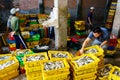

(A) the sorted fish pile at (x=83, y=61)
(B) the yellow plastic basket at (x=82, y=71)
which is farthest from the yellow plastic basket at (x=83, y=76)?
(A) the sorted fish pile at (x=83, y=61)

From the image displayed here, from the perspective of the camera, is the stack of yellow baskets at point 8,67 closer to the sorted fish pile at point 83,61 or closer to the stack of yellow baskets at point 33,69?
the stack of yellow baskets at point 33,69

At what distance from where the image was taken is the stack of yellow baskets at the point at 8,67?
7.10m

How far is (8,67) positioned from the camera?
716cm

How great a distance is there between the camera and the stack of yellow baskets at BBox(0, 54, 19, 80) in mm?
7102

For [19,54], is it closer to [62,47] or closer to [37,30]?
[62,47]

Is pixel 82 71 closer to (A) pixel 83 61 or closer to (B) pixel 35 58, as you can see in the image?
(A) pixel 83 61

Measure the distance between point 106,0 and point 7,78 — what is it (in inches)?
395

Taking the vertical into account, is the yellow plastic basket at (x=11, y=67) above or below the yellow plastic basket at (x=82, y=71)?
below

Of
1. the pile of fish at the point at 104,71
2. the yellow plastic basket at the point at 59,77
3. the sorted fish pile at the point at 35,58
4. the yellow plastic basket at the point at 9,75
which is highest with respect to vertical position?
the sorted fish pile at the point at 35,58

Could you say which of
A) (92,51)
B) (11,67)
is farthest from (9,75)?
(92,51)

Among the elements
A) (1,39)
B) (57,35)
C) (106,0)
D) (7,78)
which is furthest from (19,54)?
(106,0)

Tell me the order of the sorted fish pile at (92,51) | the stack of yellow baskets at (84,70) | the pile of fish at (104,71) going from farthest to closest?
1. the sorted fish pile at (92,51)
2. the pile of fish at (104,71)
3. the stack of yellow baskets at (84,70)

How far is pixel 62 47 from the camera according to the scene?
9.44m

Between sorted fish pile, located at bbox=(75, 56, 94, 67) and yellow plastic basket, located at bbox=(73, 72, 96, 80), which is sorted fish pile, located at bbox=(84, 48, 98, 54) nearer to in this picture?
sorted fish pile, located at bbox=(75, 56, 94, 67)
